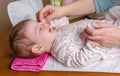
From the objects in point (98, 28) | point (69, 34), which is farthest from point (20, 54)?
point (98, 28)

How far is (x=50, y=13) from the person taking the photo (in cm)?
117

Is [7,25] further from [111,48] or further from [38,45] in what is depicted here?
[111,48]

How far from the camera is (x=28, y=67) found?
92 centimetres

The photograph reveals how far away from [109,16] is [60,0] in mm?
290

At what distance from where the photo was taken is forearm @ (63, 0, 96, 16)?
1.19m

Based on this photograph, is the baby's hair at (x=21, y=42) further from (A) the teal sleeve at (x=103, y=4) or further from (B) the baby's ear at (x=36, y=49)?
(A) the teal sleeve at (x=103, y=4)

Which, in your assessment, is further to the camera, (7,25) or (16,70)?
(7,25)

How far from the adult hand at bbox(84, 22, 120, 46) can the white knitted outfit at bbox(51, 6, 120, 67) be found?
1.3 inches

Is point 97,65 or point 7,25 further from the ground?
point 97,65

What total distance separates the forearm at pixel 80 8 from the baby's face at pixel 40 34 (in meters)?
0.24

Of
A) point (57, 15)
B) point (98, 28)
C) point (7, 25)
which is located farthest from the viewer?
point (7, 25)

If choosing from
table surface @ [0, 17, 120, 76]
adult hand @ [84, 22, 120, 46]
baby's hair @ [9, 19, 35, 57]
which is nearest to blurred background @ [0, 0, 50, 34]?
table surface @ [0, 17, 120, 76]

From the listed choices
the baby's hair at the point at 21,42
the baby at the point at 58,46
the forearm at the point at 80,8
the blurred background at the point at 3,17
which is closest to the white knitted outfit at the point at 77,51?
the baby at the point at 58,46

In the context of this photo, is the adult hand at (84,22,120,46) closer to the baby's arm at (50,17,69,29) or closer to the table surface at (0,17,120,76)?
the table surface at (0,17,120,76)
